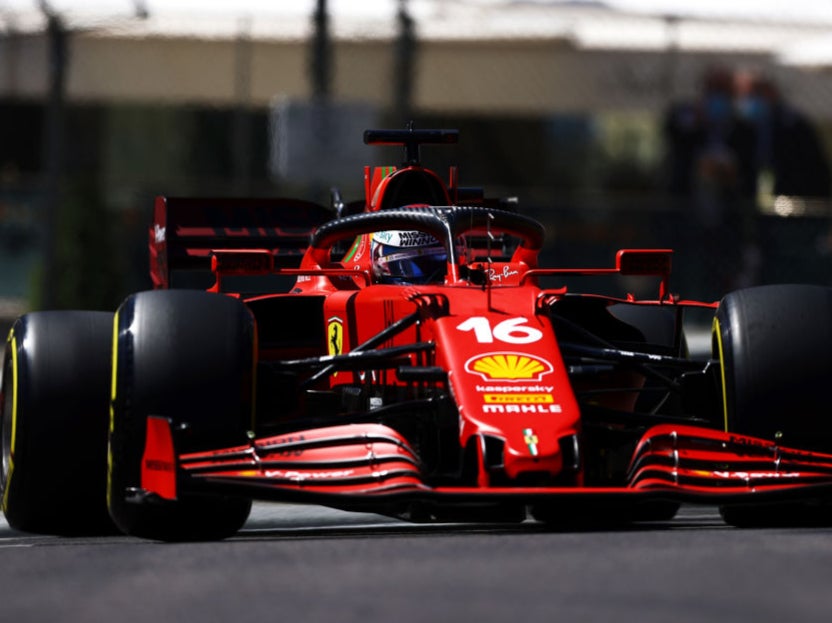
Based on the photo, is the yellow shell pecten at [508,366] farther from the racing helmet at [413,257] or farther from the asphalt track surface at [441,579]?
the racing helmet at [413,257]

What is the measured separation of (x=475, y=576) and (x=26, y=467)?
8.29ft

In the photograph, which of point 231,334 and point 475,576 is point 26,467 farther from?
point 475,576

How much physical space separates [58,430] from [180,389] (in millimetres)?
789

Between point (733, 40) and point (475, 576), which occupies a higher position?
point (733, 40)

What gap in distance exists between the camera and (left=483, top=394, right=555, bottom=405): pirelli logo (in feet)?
21.6

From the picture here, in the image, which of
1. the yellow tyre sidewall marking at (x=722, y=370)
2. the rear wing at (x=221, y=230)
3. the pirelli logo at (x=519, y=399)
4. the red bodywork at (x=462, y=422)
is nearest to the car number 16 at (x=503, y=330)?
the red bodywork at (x=462, y=422)

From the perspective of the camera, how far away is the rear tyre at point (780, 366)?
699 centimetres

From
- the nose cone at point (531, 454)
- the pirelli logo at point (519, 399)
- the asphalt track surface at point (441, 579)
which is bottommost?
the asphalt track surface at point (441, 579)

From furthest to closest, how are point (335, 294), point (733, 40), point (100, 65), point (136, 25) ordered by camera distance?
point (733, 40), point (100, 65), point (136, 25), point (335, 294)

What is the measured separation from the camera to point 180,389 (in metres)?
6.66

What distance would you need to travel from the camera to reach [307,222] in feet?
32.9

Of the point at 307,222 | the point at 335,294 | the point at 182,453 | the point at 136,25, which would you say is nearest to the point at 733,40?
the point at 136,25

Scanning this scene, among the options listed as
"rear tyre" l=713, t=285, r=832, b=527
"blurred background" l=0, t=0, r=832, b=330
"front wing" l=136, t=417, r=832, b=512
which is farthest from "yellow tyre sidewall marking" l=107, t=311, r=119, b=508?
"blurred background" l=0, t=0, r=832, b=330

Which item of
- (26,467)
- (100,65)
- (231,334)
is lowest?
(26,467)
